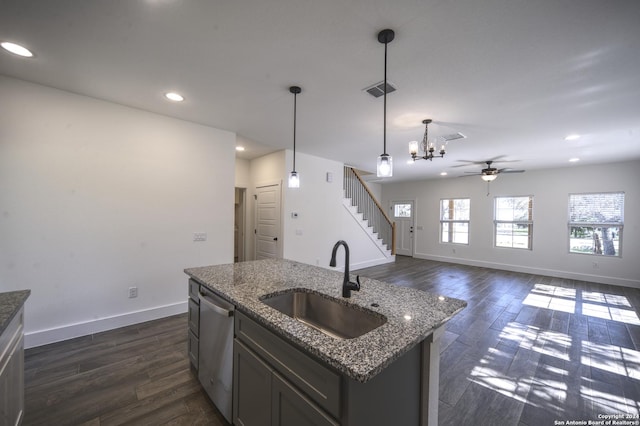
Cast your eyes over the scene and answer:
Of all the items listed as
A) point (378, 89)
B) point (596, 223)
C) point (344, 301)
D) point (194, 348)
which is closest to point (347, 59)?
point (378, 89)

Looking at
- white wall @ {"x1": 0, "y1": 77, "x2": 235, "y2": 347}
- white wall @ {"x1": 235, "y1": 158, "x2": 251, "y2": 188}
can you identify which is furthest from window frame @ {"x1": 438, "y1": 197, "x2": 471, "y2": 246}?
white wall @ {"x1": 0, "y1": 77, "x2": 235, "y2": 347}

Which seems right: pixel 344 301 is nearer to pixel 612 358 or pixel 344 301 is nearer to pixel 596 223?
pixel 612 358

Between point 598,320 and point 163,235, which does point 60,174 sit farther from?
point 598,320

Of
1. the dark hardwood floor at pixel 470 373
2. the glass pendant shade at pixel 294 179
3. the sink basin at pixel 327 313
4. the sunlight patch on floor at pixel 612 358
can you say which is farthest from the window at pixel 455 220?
the sink basin at pixel 327 313

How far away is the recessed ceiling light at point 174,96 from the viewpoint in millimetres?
2712

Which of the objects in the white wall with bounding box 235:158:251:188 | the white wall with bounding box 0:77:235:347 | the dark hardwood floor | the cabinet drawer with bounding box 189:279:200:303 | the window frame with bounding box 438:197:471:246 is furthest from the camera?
the window frame with bounding box 438:197:471:246

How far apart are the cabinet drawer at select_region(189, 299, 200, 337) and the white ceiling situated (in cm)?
207

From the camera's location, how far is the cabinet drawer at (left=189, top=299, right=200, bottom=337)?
6.60 feet

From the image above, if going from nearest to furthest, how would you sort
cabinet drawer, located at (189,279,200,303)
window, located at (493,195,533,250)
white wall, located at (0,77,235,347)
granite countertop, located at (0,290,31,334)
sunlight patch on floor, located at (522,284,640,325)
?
granite countertop, located at (0,290,31,334) < cabinet drawer, located at (189,279,200,303) < white wall, located at (0,77,235,347) < sunlight patch on floor, located at (522,284,640,325) < window, located at (493,195,533,250)

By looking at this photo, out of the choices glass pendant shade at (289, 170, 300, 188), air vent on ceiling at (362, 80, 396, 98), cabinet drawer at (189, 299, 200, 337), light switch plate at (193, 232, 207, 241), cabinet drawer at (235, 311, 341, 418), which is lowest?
cabinet drawer at (189, 299, 200, 337)

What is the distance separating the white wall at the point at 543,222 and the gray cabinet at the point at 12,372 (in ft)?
28.5

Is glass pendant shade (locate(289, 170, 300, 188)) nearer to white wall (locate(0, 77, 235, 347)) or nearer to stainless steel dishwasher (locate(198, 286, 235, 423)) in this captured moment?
stainless steel dishwasher (locate(198, 286, 235, 423))

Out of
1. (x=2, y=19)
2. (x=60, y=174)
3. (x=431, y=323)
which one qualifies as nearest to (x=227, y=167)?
(x=60, y=174)

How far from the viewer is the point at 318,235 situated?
549cm
